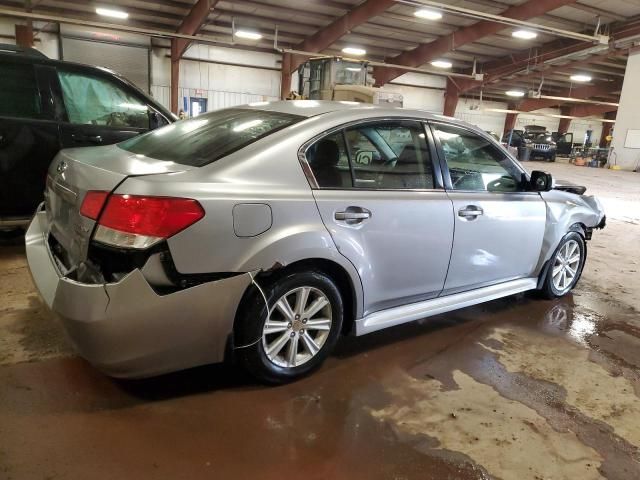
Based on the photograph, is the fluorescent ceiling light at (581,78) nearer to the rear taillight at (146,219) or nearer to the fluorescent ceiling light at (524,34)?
the fluorescent ceiling light at (524,34)

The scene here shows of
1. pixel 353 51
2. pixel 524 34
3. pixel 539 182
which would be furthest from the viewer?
pixel 353 51

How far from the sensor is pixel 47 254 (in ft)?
7.97

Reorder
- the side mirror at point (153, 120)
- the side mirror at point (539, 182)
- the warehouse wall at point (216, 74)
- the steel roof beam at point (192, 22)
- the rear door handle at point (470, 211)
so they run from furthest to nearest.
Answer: the warehouse wall at point (216, 74) → the steel roof beam at point (192, 22) → the side mirror at point (153, 120) → the side mirror at point (539, 182) → the rear door handle at point (470, 211)

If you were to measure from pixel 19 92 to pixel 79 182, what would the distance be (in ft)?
8.11

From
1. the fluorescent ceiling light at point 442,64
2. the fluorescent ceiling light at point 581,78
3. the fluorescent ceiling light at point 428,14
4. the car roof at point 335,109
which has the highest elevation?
the fluorescent ceiling light at point 428,14

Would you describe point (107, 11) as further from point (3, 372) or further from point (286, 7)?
point (3, 372)

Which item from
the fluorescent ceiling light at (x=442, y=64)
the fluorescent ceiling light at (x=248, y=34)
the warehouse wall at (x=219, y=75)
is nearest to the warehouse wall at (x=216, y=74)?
the warehouse wall at (x=219, y=75)

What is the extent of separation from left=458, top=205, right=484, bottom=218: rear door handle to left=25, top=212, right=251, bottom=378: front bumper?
4.80ft

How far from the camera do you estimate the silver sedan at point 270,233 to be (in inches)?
78.4

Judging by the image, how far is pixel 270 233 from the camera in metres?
2.20

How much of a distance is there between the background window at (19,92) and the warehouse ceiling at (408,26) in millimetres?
10746

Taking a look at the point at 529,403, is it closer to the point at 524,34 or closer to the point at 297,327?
the point at 297,327

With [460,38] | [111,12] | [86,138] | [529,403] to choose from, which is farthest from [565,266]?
[111,12]

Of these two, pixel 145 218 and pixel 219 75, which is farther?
pixel 219 75
